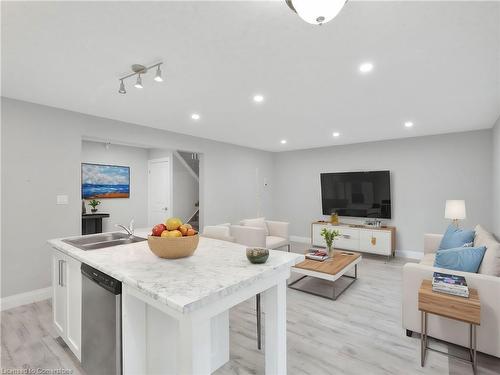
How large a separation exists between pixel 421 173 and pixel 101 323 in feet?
18.6

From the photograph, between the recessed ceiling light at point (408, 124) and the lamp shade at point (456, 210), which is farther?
the recessed ceiling light at point (408, 124)

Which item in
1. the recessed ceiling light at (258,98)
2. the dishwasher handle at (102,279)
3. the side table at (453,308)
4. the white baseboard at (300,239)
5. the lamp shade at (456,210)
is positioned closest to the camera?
the dishwasher handle at (102,279)

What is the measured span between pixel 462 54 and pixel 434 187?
12.1 feet

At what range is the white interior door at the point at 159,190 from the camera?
248 inches

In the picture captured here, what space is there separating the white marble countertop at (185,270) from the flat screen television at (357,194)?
170 inches

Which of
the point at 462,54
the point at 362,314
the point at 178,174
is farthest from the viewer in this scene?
the point at 178,174

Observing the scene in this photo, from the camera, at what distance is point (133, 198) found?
657cm

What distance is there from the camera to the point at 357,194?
570 centimetres

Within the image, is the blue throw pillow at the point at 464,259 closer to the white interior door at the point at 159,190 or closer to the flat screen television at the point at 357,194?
the flat screen television at the point at 357,194

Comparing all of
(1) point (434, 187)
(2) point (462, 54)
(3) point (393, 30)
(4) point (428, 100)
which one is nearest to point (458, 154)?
(1) point (434, 187)

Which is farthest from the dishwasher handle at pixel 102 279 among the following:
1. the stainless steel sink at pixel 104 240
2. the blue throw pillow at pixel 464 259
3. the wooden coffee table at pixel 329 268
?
the blue throw pillow at pixel 464 259

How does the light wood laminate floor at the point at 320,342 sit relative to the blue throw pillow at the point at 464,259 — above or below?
below

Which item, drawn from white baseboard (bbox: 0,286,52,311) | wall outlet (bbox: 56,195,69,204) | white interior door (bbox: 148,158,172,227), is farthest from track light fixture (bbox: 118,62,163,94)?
white interior door (bbox: 148,158,172,227)

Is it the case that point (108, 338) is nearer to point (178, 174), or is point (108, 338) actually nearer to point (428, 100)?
point (428, 100)
